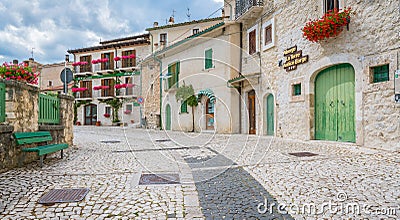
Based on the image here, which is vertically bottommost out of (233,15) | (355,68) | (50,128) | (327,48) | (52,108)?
(50,128)

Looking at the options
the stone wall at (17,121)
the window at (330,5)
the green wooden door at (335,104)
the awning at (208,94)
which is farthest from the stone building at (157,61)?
the stone wall at (17,121)

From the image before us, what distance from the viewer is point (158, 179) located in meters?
4.36

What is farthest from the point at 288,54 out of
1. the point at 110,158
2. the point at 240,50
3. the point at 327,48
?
the point at 110,158

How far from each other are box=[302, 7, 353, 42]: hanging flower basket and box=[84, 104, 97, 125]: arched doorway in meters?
27.4

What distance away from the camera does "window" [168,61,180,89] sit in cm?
1889

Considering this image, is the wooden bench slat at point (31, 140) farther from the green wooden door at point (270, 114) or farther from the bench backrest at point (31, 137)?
the green wooden door at point (270, 114)

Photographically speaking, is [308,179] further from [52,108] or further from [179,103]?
[179,103]

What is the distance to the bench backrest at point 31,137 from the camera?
5230 mm

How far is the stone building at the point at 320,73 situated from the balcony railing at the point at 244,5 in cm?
4

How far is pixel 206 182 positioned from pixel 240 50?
431 inches

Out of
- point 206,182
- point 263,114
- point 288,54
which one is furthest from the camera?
point 263,114

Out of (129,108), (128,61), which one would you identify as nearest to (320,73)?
(129,108)

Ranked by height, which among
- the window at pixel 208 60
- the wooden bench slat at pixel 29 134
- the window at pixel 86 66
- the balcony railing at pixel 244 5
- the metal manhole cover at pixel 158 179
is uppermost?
the window at pixel 86 66

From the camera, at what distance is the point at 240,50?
46.8 ft
